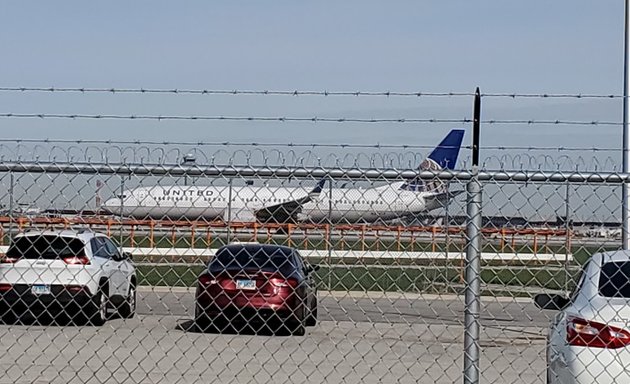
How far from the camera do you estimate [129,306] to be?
16.3 metres

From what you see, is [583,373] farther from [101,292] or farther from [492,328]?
[492,328]

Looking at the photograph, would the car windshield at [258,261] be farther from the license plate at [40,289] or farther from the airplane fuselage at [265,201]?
the airplane fuselage at [265,201]

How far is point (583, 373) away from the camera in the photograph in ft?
23.7

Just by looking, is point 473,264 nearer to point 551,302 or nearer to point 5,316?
point 551,302

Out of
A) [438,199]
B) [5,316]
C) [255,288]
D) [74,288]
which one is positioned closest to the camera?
[438,199]

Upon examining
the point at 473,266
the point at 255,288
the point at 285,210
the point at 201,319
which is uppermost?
the point at 473,266

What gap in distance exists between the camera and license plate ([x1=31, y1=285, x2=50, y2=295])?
1012 centimetres

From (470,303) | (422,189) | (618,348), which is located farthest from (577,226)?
(470,303)

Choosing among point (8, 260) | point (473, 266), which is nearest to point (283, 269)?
point (8, 260)

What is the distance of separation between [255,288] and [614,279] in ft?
13.4

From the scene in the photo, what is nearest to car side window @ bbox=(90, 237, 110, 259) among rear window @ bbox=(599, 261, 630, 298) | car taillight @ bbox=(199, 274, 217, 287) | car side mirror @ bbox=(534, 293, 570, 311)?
car taillight @ bbox=(199, 274, 217, 287)

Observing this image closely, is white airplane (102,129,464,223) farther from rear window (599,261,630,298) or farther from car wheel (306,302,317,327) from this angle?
car wheel (306,302,317,327)

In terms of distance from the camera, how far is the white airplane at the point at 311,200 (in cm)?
685

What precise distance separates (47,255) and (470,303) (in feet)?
18.6
